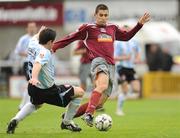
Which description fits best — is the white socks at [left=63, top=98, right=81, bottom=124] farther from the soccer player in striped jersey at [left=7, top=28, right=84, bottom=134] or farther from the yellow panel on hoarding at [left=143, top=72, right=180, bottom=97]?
the yellow panel on hoarding at [left=143, top=72, right=180, bottom=97]

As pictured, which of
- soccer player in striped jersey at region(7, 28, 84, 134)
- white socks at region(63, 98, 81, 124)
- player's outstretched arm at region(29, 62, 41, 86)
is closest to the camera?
player's outstretched arm at region(29, 62, 41, 86)

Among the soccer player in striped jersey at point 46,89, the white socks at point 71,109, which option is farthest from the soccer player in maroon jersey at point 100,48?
the soccer player in striped jersey at point 46,89

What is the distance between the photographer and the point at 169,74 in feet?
108

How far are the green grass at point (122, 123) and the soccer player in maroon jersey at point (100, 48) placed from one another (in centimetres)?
74

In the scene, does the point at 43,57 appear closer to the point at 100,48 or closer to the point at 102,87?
the point at 102,87

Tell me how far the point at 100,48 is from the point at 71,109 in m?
1.69

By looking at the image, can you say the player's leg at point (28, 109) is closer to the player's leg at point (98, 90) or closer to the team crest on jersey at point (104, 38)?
the player's leg at point (98, 90)

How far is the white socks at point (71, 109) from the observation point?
47.0 ft

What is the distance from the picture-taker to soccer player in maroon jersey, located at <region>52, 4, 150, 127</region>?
15.2 metres

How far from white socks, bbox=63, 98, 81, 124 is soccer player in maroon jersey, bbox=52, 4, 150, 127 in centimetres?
66

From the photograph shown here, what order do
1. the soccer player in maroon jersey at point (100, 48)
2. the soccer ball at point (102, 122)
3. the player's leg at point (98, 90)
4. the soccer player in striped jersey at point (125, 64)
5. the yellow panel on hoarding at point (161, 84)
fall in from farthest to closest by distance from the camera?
the yellow panel on hoarding at point (161, 84), the soccer player in striped jersey at point (125, 64), the soccer player in maroon jersey at point (100, 48), the player's leg at point (98, 90), the soccer ball at point (102, 122)

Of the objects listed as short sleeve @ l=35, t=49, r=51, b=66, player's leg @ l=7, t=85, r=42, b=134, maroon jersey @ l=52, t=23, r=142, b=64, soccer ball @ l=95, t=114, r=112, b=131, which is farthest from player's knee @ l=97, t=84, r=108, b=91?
short sleeve @ l=35, t=49, r=51, b=66

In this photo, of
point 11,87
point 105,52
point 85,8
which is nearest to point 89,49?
point 105,52

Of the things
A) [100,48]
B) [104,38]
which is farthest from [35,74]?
[104,38]
